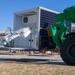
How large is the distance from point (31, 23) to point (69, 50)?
28031mm

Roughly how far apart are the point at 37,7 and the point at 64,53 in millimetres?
23665

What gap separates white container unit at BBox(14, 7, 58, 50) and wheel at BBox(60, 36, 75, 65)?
2287 cm

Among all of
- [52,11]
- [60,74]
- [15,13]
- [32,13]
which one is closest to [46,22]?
[52,11]

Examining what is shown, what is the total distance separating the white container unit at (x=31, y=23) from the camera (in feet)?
119

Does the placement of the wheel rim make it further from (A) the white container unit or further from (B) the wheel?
(A) the white container unit

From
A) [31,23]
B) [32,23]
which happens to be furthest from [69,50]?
[31,23]

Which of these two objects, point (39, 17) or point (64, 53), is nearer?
point (64, 53)

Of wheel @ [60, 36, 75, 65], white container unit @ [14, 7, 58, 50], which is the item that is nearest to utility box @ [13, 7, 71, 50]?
white container unit @ [14, 7, 58, 50]

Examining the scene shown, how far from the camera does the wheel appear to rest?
12.6 m

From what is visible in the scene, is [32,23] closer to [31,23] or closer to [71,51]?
[31,23]

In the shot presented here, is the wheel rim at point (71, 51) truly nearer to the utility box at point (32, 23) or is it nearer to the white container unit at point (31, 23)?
the utility box at point (32, 23)

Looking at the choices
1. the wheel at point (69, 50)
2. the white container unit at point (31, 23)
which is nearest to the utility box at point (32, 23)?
the white container unit at point (31, 23)

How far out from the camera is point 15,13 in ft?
133

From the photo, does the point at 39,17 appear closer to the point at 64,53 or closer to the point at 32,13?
the point at 32,13
